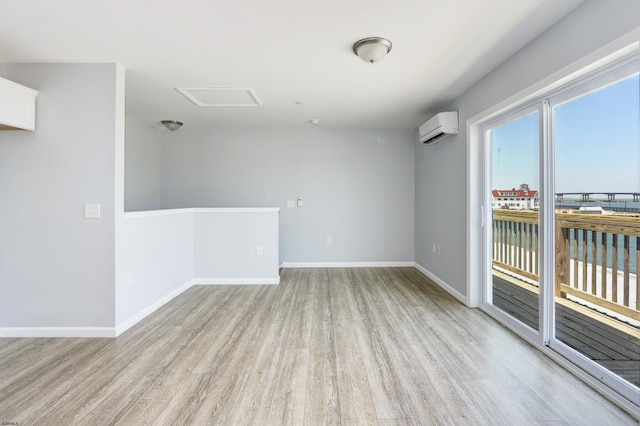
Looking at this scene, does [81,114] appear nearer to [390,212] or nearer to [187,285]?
[187,285]

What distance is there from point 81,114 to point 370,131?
400 centimetres

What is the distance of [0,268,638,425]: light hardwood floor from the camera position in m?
1.62

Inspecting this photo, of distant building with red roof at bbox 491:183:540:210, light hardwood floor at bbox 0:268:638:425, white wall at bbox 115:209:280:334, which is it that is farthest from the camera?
white wall at bbox 115:209:280:334

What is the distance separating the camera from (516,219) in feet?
8.98

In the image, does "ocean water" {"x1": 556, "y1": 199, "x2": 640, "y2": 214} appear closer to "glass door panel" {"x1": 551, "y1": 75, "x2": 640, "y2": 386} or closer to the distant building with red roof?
"glass door panel" {"x1": 551, "y1": 75, "x2": 640, "y2": 386}

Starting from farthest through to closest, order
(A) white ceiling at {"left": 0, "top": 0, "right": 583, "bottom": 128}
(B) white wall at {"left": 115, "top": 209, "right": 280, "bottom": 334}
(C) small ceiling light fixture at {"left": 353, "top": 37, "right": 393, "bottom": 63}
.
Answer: (B) white wall at {"left": 115, "top": 209, "right": 280, "bottom": 334}, (C) small ceiling light fixture at {"left": 353, "top": 37, "right": 393, "bottom": 63}, (A) white ceiling at {"left": 0, "top": 0, "right": 583, "bottom": 128}

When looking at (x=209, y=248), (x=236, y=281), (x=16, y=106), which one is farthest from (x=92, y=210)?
(x=236, y=281)

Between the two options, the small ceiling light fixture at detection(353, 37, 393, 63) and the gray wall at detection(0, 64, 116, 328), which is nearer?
the small ceiling light fixture at detection(353, 37, 393, 63)

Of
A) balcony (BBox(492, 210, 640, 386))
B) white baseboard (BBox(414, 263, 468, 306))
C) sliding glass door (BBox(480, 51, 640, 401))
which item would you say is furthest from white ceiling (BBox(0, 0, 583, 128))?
white baseboard (BBox(414, 263, 468, 306))

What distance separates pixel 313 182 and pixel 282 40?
303 cm

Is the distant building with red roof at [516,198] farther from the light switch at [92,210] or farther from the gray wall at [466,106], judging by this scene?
the light switch at [92,210]

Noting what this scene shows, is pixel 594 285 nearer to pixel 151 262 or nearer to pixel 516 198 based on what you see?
pixel 516 198

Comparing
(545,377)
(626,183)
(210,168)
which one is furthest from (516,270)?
(210,168)

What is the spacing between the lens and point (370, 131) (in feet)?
17.0
